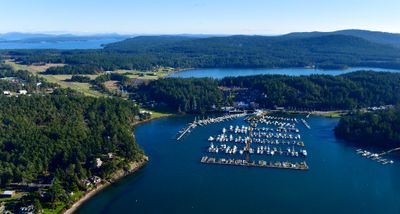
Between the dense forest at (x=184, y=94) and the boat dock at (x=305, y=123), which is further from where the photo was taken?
the dense forest at (x=184, y=94)

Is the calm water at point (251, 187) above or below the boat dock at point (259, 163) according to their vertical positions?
below

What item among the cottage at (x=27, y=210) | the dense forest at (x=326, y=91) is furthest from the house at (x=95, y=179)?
the dense forest at (x=326, y=91)

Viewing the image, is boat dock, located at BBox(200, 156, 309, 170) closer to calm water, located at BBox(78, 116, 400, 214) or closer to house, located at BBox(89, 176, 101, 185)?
calm water, located at BBox(78, 116, 400, 214)

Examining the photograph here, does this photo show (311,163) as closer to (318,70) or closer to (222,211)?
(222,211)

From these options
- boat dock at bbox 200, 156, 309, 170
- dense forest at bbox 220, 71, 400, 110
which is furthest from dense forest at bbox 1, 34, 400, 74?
boat dock at bbox 200, 156, 309, 170

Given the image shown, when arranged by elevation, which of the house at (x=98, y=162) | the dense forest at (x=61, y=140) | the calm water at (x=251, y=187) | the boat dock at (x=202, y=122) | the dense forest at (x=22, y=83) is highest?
the dense forest at (x=22, y=83)

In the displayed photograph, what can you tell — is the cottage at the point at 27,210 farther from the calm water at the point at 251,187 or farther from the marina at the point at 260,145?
the marina at the point at 260,145

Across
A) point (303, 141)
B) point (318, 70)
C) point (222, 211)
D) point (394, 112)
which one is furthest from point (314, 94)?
point (318, 70)
